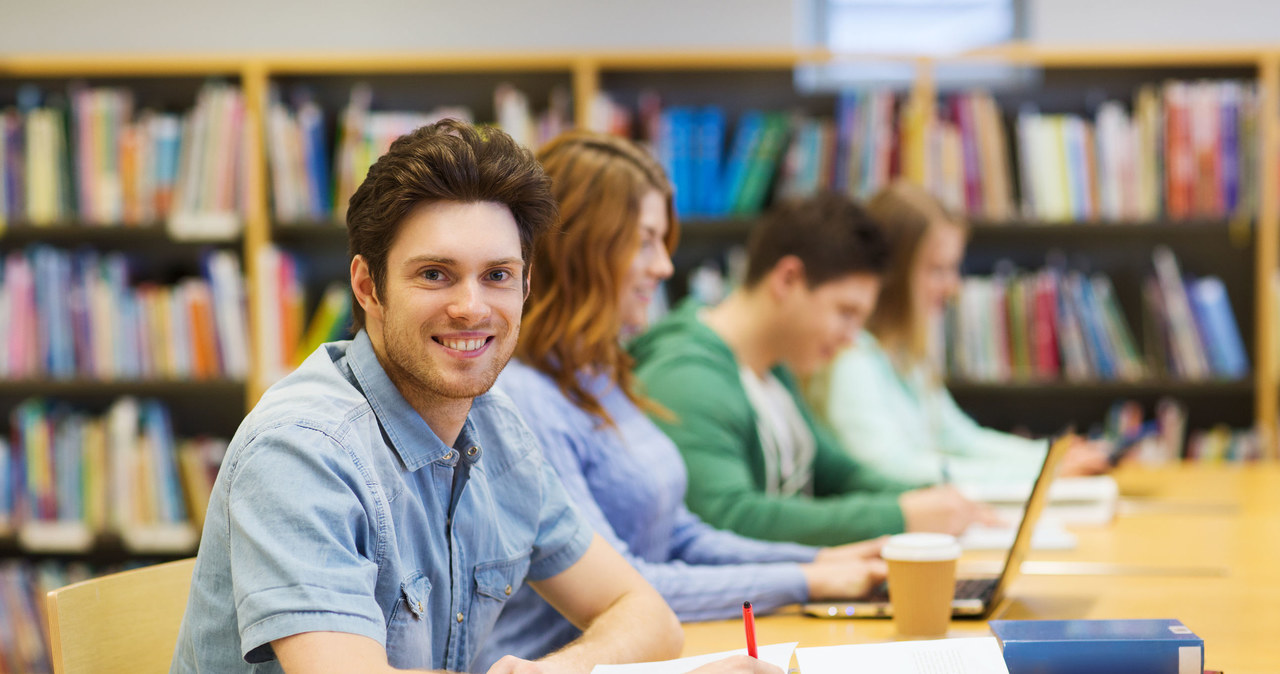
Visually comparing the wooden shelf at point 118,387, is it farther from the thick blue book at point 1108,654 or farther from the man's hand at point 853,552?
the thick blue book at point 1108,654

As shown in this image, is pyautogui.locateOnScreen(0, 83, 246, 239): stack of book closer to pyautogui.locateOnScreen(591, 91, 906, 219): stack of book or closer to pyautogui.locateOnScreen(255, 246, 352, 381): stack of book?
pyautogui.locateOnScreen(255, 246, 352, 381): stack of book

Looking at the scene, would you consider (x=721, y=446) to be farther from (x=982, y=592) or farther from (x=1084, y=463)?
(x=1084, y=463)

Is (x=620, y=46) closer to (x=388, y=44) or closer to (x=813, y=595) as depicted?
(x=388, y=44)

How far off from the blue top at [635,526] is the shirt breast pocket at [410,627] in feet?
0.62

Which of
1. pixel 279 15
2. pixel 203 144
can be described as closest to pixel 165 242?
pixel 203 144

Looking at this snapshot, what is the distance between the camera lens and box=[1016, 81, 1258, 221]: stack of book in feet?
10.2

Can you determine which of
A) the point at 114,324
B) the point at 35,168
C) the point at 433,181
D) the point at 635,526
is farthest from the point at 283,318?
the point at 433,181

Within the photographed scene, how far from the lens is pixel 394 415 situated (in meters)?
1.07

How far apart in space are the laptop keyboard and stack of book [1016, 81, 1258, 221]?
1956mm

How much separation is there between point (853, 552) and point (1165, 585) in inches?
17.2

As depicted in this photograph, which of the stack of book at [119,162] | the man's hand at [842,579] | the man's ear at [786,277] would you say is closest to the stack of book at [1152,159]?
the man's ear at [786,277]

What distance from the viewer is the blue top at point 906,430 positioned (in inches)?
94.6

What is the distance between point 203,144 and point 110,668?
2.27 metres

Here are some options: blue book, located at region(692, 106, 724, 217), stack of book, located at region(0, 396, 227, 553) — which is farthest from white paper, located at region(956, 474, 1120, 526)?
stack of book, located at region(0, 396, 227, 553)
